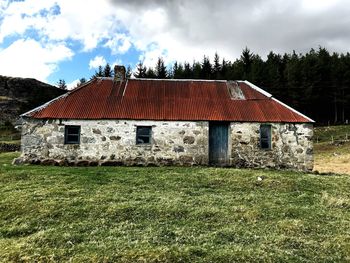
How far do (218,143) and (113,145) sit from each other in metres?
6.06

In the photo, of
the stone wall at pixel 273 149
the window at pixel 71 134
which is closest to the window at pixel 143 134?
the window at pixel 71 134

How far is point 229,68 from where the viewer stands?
A: 70.7 m

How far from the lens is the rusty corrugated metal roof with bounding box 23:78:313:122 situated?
22.2 meters

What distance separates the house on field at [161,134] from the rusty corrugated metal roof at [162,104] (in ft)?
0.19

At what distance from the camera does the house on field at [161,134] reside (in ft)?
71.3

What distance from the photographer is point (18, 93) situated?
76.9m

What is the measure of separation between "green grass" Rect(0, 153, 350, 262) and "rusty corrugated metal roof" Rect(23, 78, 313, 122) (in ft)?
18.5

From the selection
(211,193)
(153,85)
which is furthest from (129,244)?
(153,85)

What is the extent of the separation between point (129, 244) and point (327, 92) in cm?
5956

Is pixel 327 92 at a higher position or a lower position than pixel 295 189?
higher

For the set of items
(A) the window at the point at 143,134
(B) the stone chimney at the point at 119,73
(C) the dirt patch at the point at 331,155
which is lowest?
(C) the dirt patch at the point at 331,155

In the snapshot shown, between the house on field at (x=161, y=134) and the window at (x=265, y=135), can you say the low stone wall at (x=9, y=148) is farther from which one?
the window at (x=265, y=135)

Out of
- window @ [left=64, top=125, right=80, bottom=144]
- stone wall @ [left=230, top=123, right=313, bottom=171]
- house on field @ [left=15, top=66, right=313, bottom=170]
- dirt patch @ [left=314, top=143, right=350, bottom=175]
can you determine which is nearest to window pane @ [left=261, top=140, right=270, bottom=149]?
house on field @ [left=15, top=66, right=313, bottom=170]

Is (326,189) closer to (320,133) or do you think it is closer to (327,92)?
(320,133)
